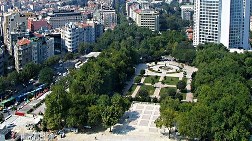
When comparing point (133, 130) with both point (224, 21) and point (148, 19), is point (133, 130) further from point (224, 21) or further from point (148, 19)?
point (148, 19)

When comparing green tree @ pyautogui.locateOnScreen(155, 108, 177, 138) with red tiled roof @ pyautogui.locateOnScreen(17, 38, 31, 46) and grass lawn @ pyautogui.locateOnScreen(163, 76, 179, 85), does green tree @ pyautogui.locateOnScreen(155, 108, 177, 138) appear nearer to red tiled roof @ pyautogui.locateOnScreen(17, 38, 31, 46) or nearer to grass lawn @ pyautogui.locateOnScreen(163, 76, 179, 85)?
grass lawn @ pyautogui.locateOnScreen(163, 76, 179, 85)

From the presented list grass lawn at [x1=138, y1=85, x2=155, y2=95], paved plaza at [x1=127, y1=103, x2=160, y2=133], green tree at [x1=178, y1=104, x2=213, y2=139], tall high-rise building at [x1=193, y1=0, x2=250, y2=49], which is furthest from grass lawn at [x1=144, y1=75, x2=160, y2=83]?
green tree at [x1=178, y1=104, x2=213, y2=139]

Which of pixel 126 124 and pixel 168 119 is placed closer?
pixel 168 119

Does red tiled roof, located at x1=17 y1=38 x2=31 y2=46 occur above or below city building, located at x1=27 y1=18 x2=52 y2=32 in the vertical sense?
below

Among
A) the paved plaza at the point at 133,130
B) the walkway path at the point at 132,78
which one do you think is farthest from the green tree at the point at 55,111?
the walkway path at the point at 132,78

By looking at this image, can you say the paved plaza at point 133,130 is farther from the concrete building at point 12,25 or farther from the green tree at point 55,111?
the concrete building at point 12,25

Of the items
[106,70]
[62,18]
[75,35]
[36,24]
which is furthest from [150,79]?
[62,18]

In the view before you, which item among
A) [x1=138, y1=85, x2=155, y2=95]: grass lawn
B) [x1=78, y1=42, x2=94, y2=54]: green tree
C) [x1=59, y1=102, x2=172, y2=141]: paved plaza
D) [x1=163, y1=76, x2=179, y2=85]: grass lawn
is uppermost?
[x1=78, y1=42, x2=94, y2=54]: green tree

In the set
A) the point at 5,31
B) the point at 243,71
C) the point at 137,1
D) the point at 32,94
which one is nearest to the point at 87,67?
the point at 32,94
